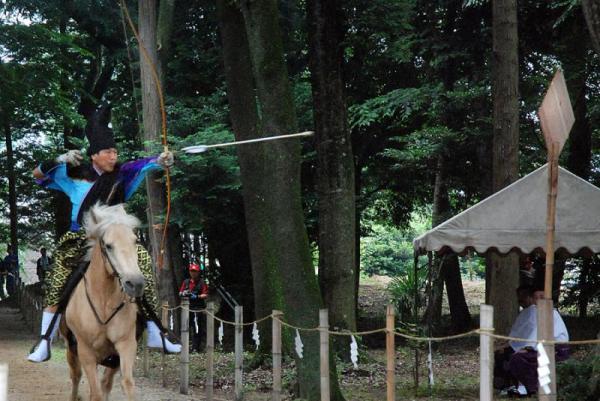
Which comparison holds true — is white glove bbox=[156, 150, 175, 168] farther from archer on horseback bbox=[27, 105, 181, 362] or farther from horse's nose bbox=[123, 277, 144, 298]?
horse's nose bbox=[123, 277, 144, 298]

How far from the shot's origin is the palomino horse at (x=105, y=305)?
8.05m

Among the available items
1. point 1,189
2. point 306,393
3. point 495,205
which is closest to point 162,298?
point 306,393

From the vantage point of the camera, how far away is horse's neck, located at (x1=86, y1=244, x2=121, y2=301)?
8.35 meters

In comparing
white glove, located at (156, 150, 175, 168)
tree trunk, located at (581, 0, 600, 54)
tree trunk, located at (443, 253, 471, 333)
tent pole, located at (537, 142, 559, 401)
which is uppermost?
tree trunk, located at (581, 0, 600, 54)

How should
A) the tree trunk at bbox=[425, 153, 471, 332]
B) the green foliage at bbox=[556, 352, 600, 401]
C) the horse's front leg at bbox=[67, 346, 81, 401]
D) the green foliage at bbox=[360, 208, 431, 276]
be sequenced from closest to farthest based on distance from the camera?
the horse's front leg at bbox=[67, 346, 81, 401] → the green foliage at bbox=[556, 352, 600, 401] → the tree trunk at bbox=[425, 153, 471, 332] → the green foliage at bbox=[360, 208, 431, 276]

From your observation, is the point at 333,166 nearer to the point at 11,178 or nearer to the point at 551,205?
the point at 551,205

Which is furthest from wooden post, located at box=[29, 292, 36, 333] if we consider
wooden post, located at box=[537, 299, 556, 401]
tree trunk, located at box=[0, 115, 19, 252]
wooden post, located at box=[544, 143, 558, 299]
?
wooden post, located at box=[537, 299, 556, 401]

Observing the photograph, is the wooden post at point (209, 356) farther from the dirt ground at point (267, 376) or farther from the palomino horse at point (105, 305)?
the palomino horse at point (105, 305)

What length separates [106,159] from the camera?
929cm

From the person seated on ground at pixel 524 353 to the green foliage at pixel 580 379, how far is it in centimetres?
140

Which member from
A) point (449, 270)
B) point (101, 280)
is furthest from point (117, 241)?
point (449, 270)

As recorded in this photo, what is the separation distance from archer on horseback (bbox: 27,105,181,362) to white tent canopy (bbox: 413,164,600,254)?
3.86 metres

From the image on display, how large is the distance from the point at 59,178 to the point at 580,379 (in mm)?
6203

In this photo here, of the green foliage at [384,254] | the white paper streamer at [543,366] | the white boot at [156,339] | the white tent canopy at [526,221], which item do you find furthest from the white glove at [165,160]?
the green foliage at [384,254]
